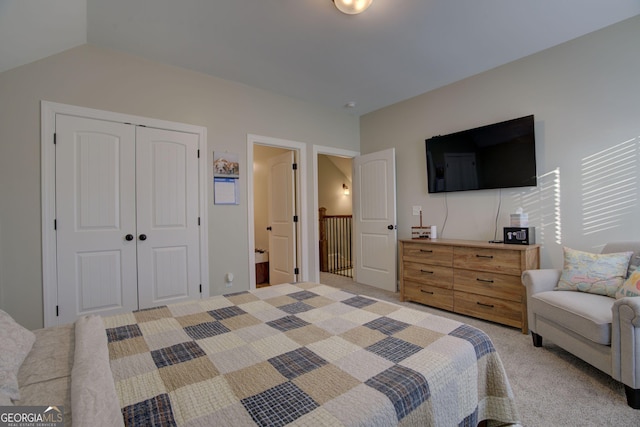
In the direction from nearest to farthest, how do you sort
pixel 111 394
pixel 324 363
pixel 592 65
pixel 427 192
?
pixel 111 394, pixel 324 363, pixel 592 65, pixel 427 192

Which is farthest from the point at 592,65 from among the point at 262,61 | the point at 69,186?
the point at 69,186

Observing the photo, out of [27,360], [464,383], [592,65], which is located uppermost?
[592,65]

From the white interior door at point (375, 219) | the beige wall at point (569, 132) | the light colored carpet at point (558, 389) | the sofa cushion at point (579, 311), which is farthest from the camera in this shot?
the white interior door at point (375, 219)

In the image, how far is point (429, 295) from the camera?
128 inches

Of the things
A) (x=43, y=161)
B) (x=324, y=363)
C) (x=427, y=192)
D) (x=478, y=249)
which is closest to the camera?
(x=324, y=363)

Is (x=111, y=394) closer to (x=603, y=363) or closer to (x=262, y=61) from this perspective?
(x=603, y=363)

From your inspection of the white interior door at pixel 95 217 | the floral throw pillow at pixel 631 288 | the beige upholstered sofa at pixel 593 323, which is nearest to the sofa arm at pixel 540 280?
the beige upholstered sofa at pixel 593 323

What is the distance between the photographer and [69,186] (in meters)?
2.42

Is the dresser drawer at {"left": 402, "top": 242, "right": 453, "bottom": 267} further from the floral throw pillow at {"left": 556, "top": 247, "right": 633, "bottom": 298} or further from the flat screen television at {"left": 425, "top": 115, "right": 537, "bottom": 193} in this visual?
the floral throw pillow at {"left": 556, "top": 247, "right": 633, "bottom": 298}

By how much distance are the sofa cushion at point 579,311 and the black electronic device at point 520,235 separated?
0.69 metres

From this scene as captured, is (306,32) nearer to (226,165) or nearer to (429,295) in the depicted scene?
(226,165)

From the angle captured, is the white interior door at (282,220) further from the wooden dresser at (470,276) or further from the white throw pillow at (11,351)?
the white throw pillow at (11,351)

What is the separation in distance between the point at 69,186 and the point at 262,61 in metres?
2.13

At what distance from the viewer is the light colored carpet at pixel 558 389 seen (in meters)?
1.52
